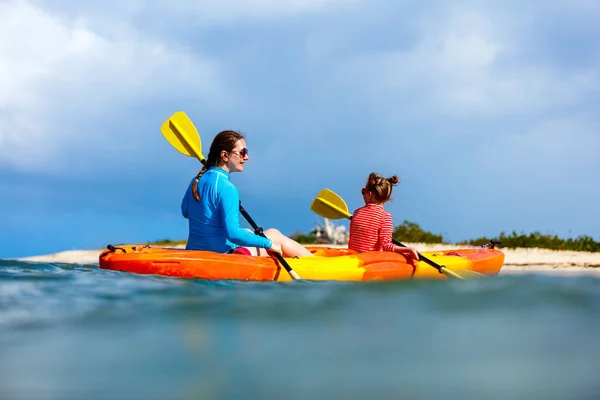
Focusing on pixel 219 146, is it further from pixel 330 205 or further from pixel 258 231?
pixel 330 205

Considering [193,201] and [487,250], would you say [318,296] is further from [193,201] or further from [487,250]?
[487,250]

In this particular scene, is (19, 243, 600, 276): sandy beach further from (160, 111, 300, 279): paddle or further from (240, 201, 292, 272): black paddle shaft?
(240, 201, 292, 272): black paddle shaft

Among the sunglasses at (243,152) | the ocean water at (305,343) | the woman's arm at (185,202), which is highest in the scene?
the sunglasses at (243,152)

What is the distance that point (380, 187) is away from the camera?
7.27m

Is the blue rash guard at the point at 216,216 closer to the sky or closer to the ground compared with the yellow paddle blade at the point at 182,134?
closer to the ground

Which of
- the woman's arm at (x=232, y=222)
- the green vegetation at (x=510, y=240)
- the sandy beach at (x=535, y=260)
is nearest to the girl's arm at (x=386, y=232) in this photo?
the woman's arm at (x=232, y=222)

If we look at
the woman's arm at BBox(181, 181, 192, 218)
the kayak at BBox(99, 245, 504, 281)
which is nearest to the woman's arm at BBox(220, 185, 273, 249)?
the kayak at BBox(99, 245, 504, 281)

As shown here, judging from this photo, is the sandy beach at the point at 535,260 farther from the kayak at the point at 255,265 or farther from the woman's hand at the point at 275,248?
the woman's hand at the point at 275,248

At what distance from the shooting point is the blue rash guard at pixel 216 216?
5980 millimetres

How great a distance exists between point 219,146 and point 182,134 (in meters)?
1.40

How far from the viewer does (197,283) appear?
543cm

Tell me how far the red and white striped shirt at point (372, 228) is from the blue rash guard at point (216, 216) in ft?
5.25

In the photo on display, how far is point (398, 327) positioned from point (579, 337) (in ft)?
3.61

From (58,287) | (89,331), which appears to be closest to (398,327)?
(89,331)
